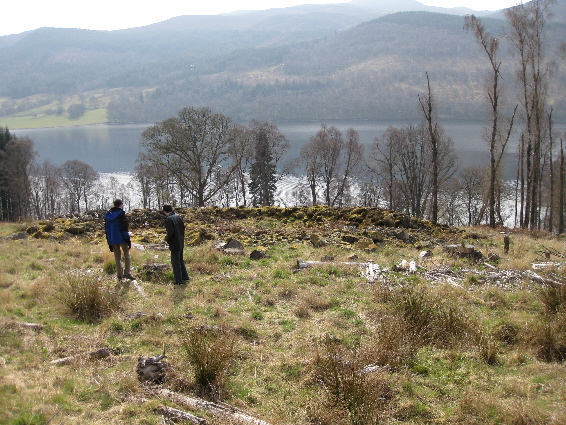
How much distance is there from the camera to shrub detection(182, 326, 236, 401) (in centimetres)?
578

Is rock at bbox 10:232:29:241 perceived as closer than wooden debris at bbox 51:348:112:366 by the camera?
No

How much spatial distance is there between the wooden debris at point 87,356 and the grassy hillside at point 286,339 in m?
0.03

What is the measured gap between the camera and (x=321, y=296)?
1013cm

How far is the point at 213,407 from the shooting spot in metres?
5.34

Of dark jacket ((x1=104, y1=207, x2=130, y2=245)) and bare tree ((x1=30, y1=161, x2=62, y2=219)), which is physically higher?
dark jacket ((x1=104, y1=207, x2=130, y2=245))

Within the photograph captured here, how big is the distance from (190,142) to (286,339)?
35081mm

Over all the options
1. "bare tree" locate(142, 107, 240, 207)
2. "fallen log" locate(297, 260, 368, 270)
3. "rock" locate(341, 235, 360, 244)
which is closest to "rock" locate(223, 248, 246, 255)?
"fallen log" locate(297, 260, 368, 270)

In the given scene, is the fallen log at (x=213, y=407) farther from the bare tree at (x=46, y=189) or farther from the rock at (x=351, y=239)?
the bare tree at (x=46, y=189)

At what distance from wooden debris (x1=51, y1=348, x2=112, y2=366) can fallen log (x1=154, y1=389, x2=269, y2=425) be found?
1.56 metres

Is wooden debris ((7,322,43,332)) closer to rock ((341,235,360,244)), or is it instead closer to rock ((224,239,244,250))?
rock ((224,239,244,250))

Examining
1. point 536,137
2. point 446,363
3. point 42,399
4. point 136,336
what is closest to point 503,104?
point 536,137

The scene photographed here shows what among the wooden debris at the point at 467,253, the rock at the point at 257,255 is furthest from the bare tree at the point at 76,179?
the wooden debris at the point at 467,253

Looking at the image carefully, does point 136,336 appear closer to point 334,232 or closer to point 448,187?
point 334,232

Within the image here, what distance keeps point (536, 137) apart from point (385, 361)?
28847 mm
